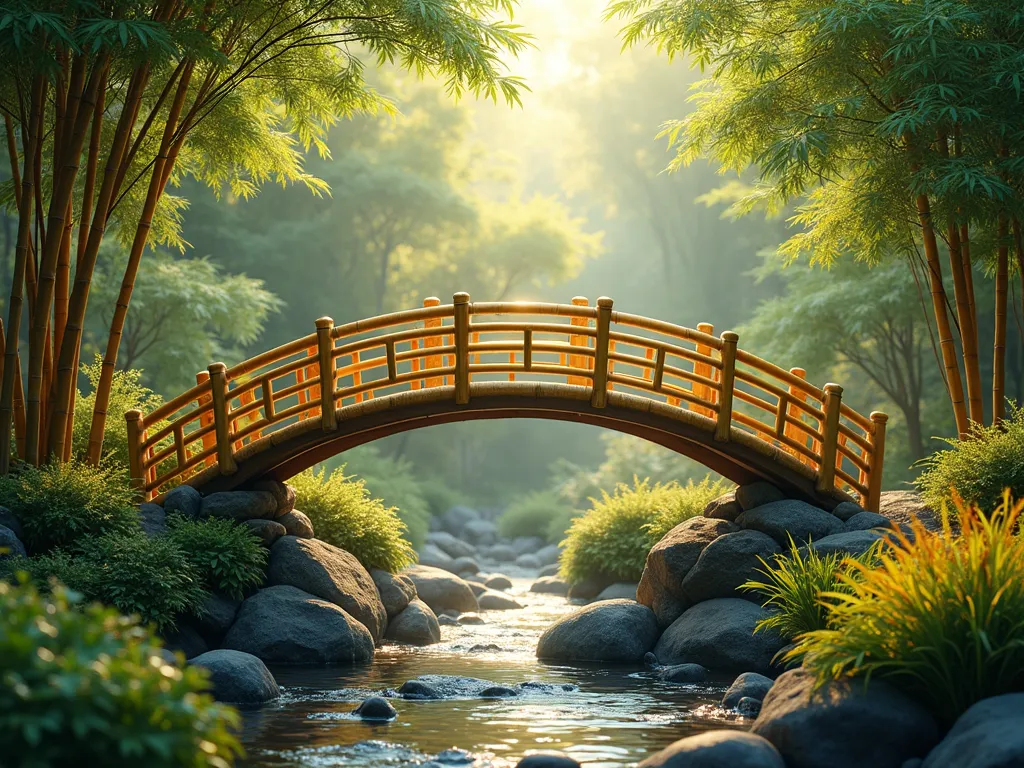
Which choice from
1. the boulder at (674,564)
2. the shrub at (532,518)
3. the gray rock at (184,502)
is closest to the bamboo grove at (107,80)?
the gray rock at (184,502)

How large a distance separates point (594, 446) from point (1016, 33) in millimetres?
29877

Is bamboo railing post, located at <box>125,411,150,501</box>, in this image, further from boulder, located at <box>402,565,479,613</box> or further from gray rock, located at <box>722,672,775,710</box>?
gray rock, located at <box>722,672,775,710</box>

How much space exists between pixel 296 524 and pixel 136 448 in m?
1.63

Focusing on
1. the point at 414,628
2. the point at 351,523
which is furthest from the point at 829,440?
the point at 351,523

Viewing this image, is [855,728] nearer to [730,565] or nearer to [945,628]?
[945,628]

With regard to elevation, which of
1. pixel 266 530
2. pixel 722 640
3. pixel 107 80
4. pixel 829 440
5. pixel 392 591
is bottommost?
pixel 722 640

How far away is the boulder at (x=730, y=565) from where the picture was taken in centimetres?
935

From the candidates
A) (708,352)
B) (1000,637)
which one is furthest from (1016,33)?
(1000,637)

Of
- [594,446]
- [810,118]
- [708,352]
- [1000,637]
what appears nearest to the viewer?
[1000,637]

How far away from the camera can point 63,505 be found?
28.7 feet

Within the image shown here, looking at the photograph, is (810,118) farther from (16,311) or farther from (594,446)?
(594,446)

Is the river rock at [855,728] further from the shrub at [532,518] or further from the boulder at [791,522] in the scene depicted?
the shrub at [532,518]

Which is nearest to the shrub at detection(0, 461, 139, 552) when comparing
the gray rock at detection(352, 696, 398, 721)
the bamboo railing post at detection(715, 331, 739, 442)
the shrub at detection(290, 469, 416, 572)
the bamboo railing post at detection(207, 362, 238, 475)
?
the bamboo railing post at detection(207, 362, 238, 475)

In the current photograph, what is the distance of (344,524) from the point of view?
11266 millimetres
